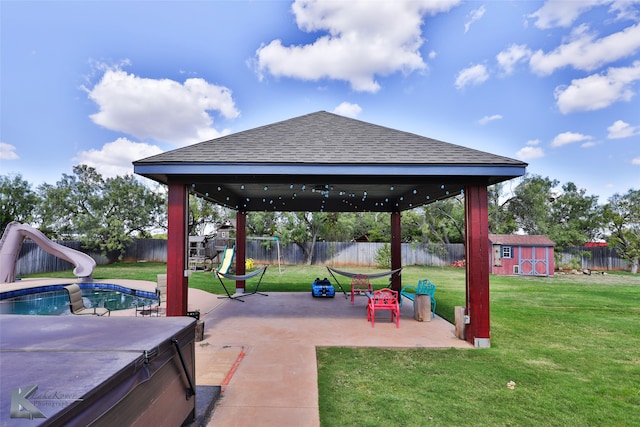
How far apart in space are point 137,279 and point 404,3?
13363 mm

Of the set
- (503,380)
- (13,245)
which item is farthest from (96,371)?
(13,245)

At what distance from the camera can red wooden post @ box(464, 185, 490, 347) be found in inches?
189

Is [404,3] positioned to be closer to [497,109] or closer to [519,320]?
[519,320]

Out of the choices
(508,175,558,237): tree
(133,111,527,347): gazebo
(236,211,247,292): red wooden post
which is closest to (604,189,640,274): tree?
(508,175,558,237): tree

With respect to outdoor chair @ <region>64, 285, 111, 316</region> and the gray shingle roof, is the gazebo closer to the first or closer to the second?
the gray shingle roof

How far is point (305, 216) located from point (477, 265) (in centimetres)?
1428

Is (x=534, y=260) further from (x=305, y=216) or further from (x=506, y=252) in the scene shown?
(x=305, y=216)

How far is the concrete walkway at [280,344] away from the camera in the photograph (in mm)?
2943

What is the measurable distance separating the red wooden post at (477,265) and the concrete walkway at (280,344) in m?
0.30

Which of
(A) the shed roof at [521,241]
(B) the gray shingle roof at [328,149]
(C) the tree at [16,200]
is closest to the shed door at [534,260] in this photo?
(A) the shed roof at [521,241]

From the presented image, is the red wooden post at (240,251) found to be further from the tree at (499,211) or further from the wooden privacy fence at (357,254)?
the tree at (499,211)

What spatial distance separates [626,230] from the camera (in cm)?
1780

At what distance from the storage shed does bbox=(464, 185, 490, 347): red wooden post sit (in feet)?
41.5

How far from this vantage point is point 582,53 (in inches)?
611
